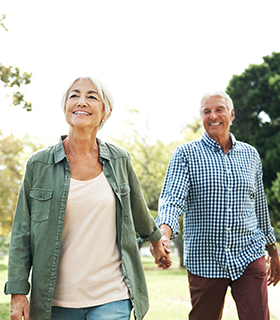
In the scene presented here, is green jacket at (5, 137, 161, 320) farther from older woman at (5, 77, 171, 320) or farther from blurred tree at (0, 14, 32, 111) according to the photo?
blurred tree at (0, 14, 32, 111)

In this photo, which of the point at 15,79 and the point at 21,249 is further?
the point at 15,79

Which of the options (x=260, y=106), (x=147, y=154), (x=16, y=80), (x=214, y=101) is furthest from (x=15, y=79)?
(x=147, y=154)

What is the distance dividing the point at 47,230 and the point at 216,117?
207 cm

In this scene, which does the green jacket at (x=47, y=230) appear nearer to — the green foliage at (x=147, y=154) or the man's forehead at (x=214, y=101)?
the man's forehead at (x=214, y=101)

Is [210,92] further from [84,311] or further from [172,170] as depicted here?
[84,311]

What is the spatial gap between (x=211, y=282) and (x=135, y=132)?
24881 mm

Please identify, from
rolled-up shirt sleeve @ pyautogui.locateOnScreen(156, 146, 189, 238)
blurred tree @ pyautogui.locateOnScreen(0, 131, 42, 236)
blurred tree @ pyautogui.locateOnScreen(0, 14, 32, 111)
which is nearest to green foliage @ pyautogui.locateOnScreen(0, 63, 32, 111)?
blurred tree @ pyautogui.locateOnScreen(0, 14, 32, 111)

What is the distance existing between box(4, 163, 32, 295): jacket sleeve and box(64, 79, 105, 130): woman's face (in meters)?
0.43

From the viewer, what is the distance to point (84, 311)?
2549mm

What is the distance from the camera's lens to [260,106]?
22.5m

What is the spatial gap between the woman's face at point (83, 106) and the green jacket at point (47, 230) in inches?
7.8

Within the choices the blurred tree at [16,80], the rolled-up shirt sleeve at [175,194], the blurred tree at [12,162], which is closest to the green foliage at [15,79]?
the blurred tree at [16,80]

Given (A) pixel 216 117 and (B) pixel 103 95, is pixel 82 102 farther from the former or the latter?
(A) pixel 216 117

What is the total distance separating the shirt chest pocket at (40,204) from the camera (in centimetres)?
253
